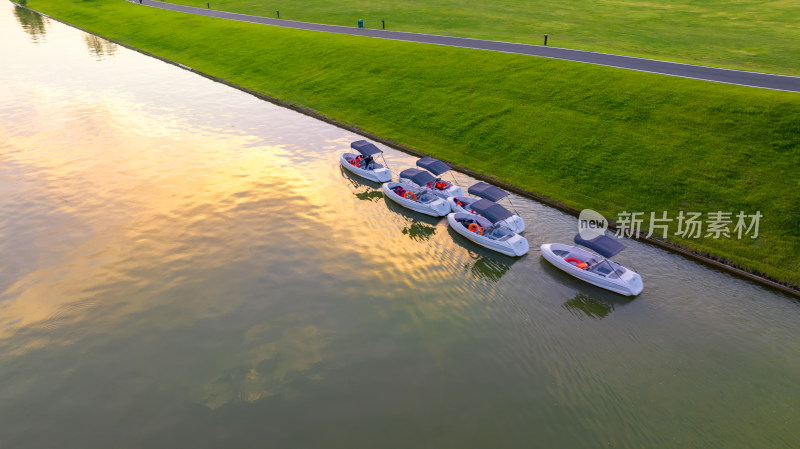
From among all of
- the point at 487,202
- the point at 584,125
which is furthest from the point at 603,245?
the point at 584,125

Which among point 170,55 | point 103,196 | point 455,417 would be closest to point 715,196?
point 455,417

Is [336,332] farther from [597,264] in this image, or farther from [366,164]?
[366,164]

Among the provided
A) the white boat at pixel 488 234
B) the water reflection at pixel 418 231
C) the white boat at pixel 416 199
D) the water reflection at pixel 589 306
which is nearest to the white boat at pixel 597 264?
the water reflection at pixel 589 306

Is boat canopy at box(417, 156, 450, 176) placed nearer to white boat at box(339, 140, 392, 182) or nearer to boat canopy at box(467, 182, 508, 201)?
boat canopy at box(467, 182, 508, 201)

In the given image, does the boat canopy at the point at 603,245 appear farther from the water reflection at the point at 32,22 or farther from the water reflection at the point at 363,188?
the water reflection at the point at 32,22

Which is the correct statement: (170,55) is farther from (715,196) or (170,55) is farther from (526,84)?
(715,196)
